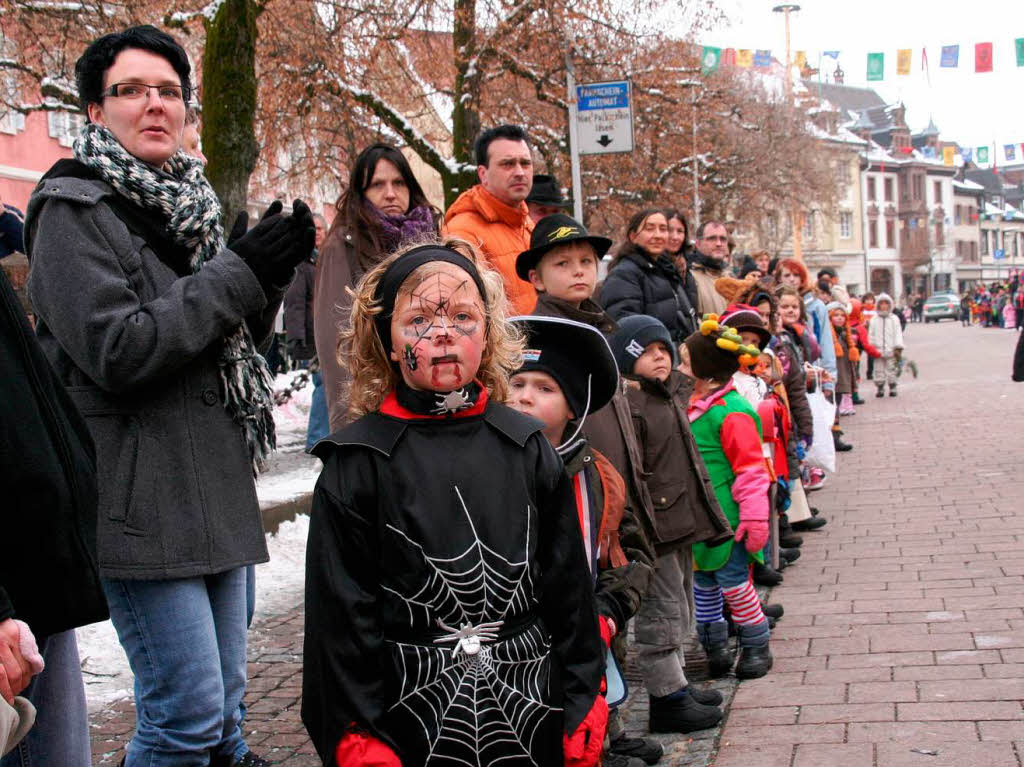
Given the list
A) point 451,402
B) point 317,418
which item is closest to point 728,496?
point 451,402

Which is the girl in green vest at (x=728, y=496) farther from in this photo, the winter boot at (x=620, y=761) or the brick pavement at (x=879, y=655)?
the winter boot at (x=620, y=761)

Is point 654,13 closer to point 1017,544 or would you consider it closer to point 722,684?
point 1017,544

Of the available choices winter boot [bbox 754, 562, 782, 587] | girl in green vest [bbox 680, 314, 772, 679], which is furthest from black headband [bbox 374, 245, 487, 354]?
winter boot [bbox 754, 562, 782, 587]

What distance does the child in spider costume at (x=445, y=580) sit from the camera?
2.40m

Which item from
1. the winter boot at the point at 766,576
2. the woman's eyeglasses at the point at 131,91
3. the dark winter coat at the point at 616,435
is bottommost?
the winter boot at the point at 766,576

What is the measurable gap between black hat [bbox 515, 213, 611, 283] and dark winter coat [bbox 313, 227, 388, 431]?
1.87 ft

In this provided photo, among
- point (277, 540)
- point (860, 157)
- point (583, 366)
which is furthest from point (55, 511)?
point (860, 157)

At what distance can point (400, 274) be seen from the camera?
2.66 meters

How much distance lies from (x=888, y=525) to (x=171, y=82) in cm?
675

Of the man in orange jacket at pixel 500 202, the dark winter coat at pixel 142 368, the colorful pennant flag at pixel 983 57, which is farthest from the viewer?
the colorful pennant flag at pixel 983 57

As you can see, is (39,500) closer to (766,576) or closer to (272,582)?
(272,582)

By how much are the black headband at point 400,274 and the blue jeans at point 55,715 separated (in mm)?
957

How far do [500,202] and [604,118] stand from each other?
273 inches

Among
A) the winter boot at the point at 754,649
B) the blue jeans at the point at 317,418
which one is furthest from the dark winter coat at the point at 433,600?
the blue jeans at the point at 317,418
